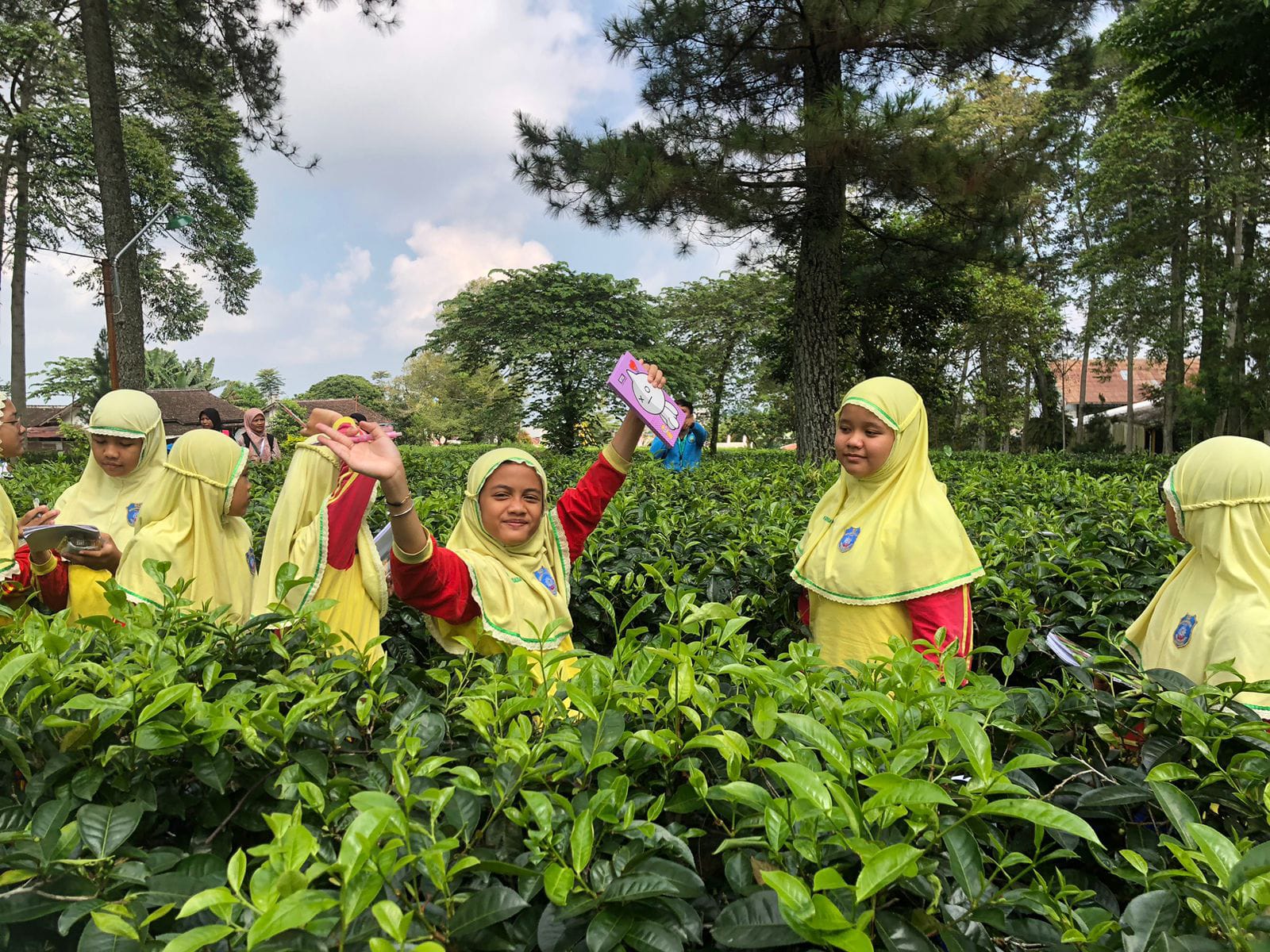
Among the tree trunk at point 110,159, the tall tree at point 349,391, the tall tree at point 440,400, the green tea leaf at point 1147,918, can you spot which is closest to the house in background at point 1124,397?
the tree trunk at point 110,159

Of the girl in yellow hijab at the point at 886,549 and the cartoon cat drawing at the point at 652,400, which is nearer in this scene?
the girl in yellow hijab at the point at 886,549

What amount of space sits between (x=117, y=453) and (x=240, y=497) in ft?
1.51

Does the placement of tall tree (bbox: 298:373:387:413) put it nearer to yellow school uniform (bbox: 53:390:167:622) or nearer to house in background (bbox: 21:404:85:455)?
house in background (bbox: 21:404:85:455)

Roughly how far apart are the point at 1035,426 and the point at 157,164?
29020 millimetres

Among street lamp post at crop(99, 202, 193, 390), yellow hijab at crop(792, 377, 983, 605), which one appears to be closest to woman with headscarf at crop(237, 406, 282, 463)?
street lamp post at crop(99, 202, 193, 390)

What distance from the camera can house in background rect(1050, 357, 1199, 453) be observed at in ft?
85.2

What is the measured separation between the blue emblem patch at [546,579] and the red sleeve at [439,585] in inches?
8.4

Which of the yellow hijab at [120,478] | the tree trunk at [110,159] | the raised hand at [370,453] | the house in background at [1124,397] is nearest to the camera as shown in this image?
the raised hand at [370,453]

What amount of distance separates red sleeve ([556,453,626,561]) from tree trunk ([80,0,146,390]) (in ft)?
28.2

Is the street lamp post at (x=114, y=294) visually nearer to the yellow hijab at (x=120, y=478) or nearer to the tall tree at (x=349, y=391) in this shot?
the yellow hijab at (x=120, y=478)

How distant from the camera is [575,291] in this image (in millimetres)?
21781

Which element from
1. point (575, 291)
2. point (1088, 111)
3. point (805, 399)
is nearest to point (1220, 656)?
point (805, 399)

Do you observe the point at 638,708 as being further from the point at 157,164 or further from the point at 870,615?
the point at 157,164

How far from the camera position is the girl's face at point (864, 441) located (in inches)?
91.0
